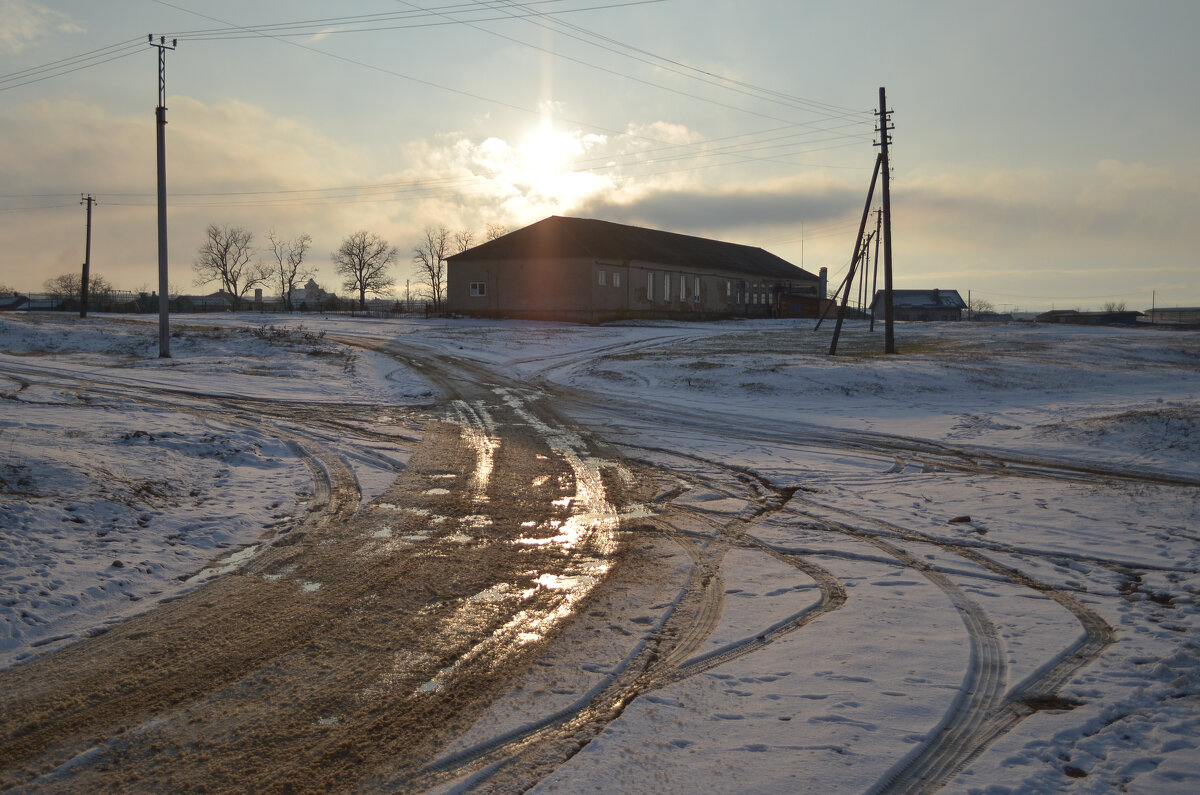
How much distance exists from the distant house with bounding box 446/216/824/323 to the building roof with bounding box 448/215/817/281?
0.27ft

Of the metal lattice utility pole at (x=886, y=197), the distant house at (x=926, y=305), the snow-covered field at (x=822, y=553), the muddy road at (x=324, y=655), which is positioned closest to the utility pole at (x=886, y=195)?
the metal lattice utility pole at (x=886, y=197)

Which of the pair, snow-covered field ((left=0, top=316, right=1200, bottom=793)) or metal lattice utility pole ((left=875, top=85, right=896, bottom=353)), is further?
metal lattice utility pole ((left=875, top=85, right=896, bottom=353))

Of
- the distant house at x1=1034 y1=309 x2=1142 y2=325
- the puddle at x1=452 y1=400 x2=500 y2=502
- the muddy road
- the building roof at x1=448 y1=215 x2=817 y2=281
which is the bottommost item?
the muddy road

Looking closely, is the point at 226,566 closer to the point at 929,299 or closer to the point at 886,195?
the point at 886,195

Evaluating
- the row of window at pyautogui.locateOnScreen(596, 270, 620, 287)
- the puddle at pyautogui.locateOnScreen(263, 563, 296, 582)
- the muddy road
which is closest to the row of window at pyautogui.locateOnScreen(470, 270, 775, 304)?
the row of window at pyautogui.locateOnScreen(596, 270, 620, 287)

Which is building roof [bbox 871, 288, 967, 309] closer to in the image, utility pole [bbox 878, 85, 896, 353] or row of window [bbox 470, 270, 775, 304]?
row of window [bbox 470, 270, 775, 304]

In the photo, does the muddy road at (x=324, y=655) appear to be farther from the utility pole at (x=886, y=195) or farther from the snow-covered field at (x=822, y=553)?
the utility pole at (x=886, y=195)

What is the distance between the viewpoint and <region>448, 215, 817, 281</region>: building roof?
55.8 m

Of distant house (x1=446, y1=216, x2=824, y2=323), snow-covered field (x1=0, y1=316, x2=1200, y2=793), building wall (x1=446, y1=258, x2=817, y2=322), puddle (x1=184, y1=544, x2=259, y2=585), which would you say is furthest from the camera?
distant house (x1=446, y1=216, x2=824, y2=323)

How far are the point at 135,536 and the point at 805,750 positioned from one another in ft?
21.3

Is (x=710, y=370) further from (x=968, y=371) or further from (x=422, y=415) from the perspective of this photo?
(x=422, y=415)

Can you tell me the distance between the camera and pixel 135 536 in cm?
732

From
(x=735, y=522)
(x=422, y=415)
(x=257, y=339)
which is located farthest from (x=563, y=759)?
(x=257, y=339)

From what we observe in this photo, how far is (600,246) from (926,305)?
178 ft
